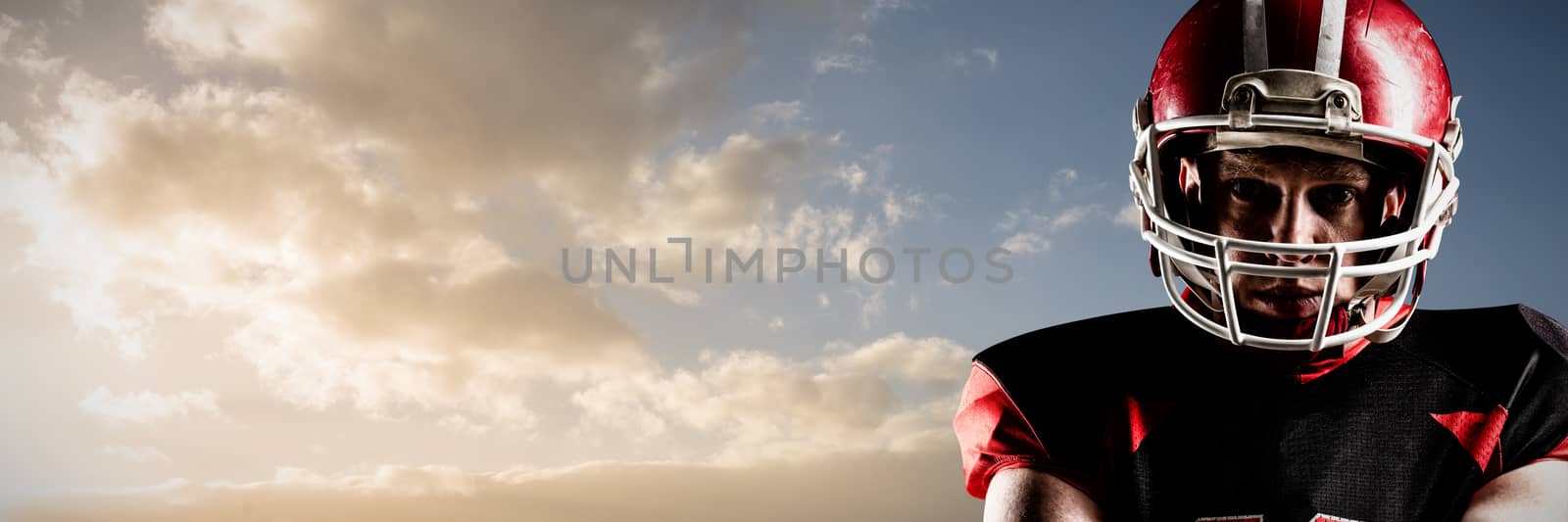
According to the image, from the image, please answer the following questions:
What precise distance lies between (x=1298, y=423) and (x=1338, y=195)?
2.22 feet

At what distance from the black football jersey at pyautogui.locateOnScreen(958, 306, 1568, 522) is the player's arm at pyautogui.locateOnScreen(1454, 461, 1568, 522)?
0.05m

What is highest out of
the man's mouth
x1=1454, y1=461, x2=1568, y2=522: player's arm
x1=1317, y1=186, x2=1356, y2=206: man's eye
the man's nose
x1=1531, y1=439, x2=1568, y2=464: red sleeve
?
x1=1317, y1=186, x2=1356, y2=206: man's eye

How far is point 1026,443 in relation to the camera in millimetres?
3398

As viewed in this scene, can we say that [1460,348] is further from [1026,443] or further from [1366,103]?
[1026,443]

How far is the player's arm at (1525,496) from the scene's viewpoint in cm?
315

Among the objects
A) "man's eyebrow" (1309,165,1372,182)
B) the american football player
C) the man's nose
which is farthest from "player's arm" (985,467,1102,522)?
"man's eyebrow" (1309,165,1372,182)

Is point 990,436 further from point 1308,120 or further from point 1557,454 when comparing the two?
point 1557,454

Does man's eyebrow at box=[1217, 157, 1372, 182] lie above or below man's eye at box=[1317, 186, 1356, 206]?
above

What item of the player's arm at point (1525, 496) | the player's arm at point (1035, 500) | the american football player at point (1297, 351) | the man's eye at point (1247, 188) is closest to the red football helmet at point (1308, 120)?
the american football player at point (1297, 351)

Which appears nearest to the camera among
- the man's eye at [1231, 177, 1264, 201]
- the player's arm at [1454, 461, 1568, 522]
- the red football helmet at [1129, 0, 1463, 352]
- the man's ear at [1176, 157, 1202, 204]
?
the player's arm at [1454, 461, 1568, 522]

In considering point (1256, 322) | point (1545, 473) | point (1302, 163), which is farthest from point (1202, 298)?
point (1545, 473)

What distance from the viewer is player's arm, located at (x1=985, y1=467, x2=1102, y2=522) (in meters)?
3.22

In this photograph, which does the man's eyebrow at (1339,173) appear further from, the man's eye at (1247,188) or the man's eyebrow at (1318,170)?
the man's eye at (1247,188)

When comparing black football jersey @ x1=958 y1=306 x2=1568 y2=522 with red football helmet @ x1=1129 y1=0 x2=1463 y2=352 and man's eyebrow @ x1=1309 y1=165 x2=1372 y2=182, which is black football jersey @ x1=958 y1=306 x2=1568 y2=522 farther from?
man's eyebrow @ x1=1309 y1=165 x2=1372 y2=182
